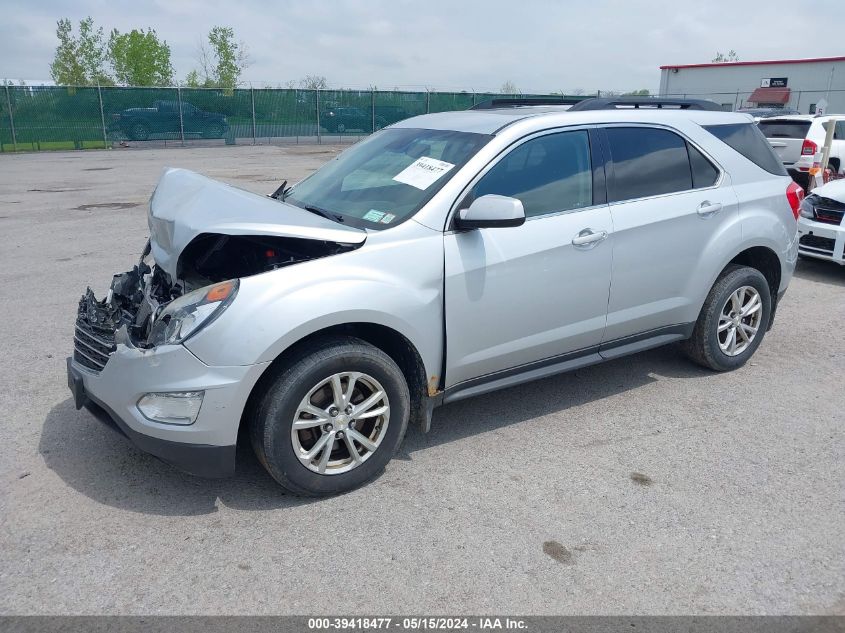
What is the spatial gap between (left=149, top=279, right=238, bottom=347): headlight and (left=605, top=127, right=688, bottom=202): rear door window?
2.39 meters

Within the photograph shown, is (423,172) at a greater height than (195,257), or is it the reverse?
(423,172)

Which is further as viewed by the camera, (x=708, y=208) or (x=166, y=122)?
(x=166, y=122)

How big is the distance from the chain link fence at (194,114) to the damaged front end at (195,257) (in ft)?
78.3

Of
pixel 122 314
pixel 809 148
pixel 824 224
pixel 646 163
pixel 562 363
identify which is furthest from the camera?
pixel 809 148

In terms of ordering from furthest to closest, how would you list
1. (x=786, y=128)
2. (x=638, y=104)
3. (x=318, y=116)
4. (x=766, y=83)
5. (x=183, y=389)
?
(x=766, y=83) → (x=318, y=116) → (x=786, y=128) → (x=638, y=104) → (x=183, y=389)

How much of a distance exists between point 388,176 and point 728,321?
2.67 metres

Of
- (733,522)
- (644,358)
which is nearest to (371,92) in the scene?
(644,358)

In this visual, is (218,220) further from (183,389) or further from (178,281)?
(183,389)

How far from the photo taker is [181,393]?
3186 millimetres

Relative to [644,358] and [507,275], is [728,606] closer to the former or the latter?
[507,275]

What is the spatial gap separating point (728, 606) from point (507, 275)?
1875 millimetres

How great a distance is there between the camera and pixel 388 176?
13.9 feet

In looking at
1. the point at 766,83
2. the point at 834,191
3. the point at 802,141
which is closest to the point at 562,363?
the point at 834,191

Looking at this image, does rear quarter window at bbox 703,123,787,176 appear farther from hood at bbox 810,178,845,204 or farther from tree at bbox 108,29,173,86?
tree at bbox 108,29,173,86
